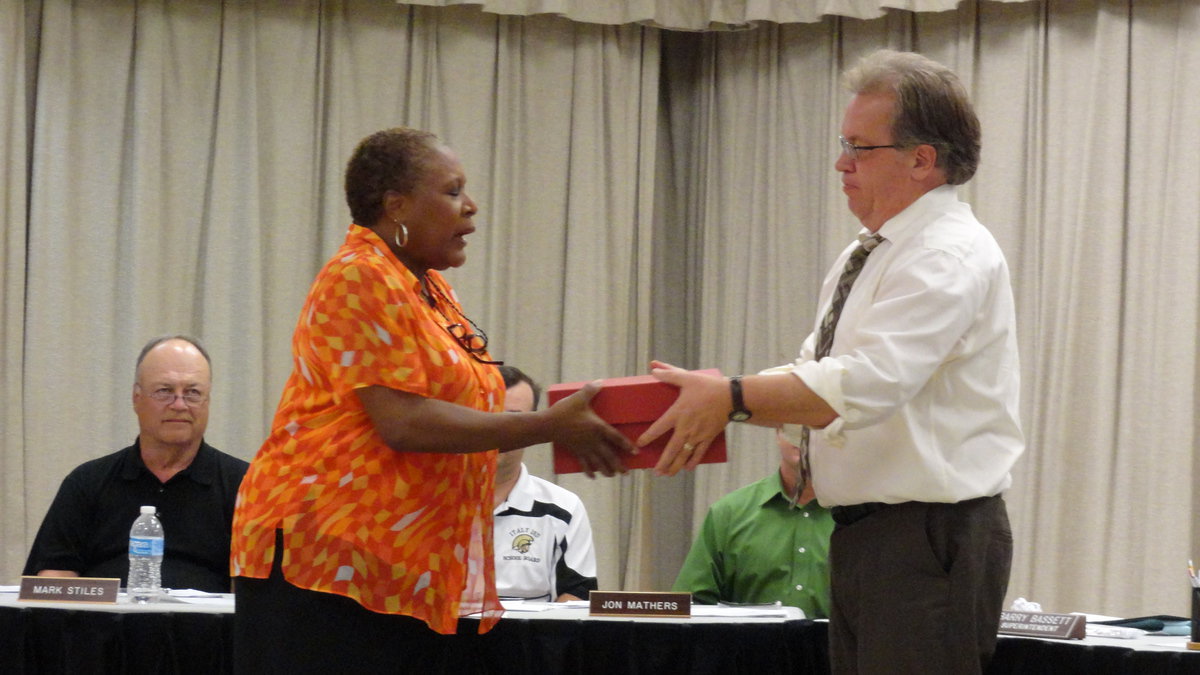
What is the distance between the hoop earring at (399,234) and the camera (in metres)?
2.29

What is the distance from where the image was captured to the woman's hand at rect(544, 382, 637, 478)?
2.25 m

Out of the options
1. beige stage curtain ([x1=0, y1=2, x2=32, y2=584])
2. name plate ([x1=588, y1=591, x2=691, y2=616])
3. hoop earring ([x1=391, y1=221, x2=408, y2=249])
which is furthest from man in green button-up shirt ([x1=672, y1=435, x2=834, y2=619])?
beige stage curtain ([x1=0, y1=2, x2=32, y2=584])

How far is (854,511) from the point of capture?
223cm

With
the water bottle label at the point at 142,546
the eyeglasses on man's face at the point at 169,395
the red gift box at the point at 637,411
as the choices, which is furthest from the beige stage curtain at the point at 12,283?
the red gift box at the point at 637,411

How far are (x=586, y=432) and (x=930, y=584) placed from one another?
59cm

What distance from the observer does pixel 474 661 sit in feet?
8.89

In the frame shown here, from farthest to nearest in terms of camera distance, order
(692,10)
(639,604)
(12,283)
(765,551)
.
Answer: (692,10) < (12,283) < (765,551) < (639,604)

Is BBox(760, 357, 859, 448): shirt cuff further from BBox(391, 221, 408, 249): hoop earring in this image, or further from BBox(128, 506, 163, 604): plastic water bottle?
BBox(128, 506, 163, 604): plastic water bottle

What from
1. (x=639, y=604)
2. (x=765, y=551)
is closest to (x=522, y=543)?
(x=765, y=551)

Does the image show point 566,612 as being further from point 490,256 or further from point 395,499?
point 490,256

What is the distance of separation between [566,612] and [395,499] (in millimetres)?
1056

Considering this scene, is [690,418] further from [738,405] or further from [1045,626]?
[1045,626]

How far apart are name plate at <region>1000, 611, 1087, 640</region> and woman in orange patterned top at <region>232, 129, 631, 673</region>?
1.14 meters

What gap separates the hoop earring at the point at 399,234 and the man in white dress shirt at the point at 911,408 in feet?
1.56
